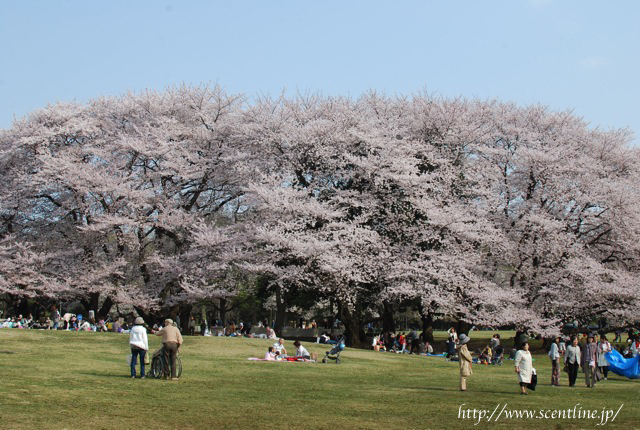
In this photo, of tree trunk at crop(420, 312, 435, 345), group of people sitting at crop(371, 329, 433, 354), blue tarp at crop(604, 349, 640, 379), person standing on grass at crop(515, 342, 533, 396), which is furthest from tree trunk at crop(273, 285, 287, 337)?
person standing on grass at crop(515, 342, 533, 396)

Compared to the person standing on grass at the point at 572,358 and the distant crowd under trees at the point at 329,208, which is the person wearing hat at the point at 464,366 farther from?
the distant crowd under trees at the point at 329,208

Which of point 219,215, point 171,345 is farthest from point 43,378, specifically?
point 219,215

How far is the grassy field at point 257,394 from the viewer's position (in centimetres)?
1379

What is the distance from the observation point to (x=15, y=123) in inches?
1964

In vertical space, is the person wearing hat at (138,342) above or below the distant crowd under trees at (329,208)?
below

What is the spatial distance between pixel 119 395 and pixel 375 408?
567 centimetres

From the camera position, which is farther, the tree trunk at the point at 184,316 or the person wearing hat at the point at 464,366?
the tree trunk at the point at 184,316

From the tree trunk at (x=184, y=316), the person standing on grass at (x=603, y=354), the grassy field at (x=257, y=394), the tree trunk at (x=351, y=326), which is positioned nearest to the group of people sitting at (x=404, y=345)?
the tree trunk at (x=351, y=326)

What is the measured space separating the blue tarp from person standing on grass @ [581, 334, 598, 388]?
4286mm

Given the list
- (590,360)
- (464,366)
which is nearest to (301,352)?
(464,366)

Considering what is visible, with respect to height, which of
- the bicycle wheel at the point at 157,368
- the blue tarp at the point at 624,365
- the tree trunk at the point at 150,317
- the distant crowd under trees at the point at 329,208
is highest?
the distant crowd under trees at the point at 329,208

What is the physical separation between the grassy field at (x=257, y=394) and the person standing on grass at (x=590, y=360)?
0.44 meters

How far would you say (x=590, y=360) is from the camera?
2328cm

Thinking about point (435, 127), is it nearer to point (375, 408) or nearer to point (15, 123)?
point (15, 123)
